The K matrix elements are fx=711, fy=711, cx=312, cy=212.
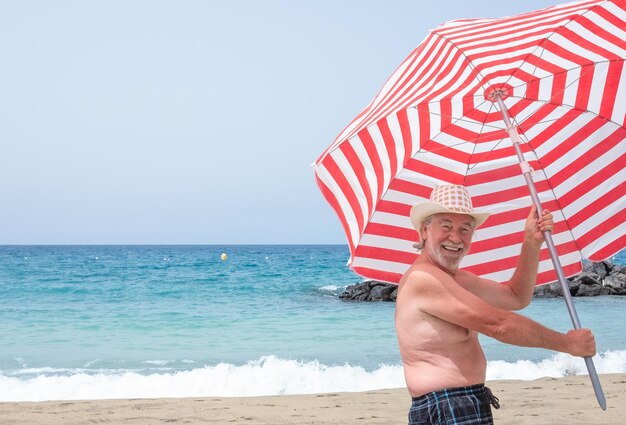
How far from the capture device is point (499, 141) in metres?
3.63

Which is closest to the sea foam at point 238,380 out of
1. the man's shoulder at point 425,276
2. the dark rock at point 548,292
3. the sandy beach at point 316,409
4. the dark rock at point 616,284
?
the sandy beach at point 316,409

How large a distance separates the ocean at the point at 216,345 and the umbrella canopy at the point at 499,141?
5.71m

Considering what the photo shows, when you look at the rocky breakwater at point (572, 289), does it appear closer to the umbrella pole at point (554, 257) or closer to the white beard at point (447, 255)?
the umbrella pole at point (554, 257)

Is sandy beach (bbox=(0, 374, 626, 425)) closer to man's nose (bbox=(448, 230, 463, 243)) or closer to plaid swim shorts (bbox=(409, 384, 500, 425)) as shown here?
plaid swim shorts (bbox=(409, 384, 500, 425))

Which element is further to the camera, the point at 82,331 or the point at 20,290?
the point at 20,290

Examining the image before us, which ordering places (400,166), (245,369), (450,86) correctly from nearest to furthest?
(450,86) < (400,166) < (245,369)

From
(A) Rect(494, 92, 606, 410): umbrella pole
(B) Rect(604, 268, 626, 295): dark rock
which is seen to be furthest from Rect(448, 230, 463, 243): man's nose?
(B) Rect(604, 268, 626, 295): dark rock

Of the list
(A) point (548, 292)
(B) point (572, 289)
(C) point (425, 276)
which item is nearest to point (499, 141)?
(C) point (425, 276)

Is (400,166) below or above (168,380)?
above

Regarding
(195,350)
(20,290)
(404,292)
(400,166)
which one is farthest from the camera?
(20,290)

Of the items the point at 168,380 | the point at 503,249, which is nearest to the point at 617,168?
the point at 503,249

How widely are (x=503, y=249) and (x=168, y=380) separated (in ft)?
22.4

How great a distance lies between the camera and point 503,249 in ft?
12.1

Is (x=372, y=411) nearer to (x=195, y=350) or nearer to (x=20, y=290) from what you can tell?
(x=195, y=350)
